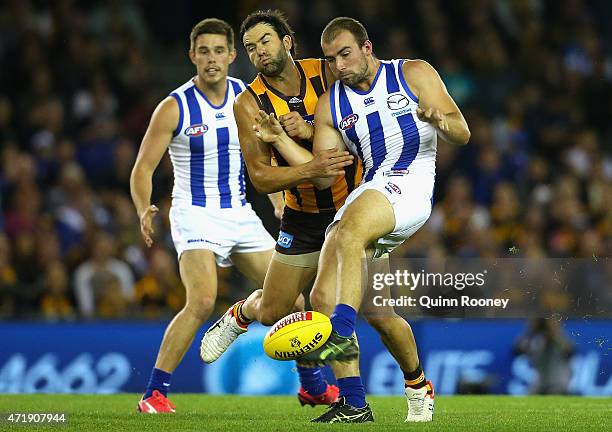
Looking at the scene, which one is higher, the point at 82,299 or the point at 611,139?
the point at 611,139

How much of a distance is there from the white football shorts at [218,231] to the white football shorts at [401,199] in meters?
1.85

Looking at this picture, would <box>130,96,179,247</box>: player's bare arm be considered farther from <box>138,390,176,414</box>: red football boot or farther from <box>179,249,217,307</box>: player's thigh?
<box>138,390,176,414</box>: red football boot

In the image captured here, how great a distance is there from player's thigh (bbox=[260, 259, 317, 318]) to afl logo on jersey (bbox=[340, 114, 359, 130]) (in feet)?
3.75

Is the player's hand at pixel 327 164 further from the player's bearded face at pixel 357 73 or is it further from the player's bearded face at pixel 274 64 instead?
the player's bearded face at pixel 274 64

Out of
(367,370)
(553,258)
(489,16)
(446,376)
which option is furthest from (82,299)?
(489,16)

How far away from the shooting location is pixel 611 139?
52.4 feet

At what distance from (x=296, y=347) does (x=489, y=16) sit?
11.1m

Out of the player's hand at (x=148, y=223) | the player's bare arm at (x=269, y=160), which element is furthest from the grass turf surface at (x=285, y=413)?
the player's bare arm at (x=269, y=160)

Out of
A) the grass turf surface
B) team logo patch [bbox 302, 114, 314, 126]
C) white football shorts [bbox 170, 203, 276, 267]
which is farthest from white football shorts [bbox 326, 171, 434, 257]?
white football shorts [bbox 170, 203, 276, 267]

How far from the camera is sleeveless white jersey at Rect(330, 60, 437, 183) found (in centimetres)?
741

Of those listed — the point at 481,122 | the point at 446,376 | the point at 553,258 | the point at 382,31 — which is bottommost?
the point at 446,376

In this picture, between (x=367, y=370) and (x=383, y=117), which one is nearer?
(x=383, y=117)

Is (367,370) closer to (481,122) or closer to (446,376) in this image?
(446,376)

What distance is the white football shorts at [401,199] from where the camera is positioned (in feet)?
23.3
